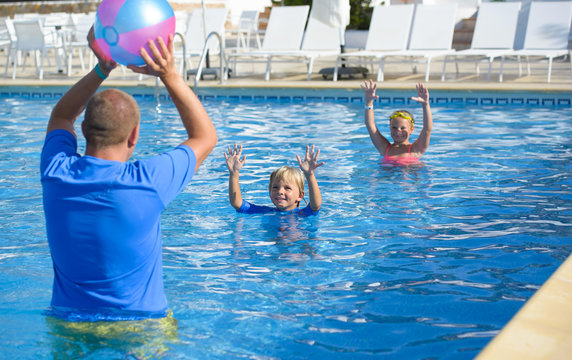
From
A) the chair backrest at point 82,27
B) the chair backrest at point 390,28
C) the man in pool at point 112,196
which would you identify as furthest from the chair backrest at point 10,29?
the man in pool at point 112,196

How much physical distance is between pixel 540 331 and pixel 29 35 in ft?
42.6

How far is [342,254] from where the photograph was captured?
416 centimetres

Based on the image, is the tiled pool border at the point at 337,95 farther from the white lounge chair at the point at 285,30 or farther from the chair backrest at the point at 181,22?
the chair backrest at the point at 181,22

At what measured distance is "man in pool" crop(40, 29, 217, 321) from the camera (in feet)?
7.36

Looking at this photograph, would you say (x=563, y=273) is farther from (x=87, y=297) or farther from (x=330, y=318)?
(x=87, y=297)

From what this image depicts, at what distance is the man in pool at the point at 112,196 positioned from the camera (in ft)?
7.36

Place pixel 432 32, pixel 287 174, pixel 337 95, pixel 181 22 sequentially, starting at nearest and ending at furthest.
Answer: pixel 287 174 → pixel 337 95 → pixel 432 32 → pixel 181 22

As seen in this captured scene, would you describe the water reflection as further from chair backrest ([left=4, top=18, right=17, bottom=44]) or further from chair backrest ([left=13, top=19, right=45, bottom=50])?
chair backrest ([left=4, top=18, right=17, bottom=44])

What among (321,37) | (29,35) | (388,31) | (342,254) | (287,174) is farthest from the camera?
(29,35)

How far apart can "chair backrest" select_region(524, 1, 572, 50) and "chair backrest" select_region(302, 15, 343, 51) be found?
333 centimetres

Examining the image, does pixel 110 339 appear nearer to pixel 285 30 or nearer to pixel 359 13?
pixel 285 30

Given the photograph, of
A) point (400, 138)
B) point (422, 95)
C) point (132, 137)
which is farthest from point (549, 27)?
point (132, 137)

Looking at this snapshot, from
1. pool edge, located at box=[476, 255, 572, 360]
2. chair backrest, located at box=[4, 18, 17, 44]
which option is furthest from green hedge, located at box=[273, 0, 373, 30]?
pool edge, located at box=[476, 255, 572, 360]

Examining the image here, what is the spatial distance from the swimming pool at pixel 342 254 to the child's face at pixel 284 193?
0.11 m
